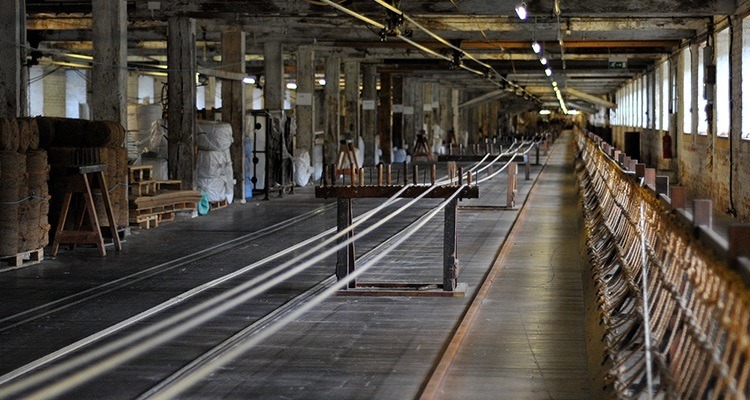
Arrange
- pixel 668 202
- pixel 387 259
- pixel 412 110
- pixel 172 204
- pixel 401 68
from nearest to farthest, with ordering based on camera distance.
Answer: pixel 668 202 → pixel 387 259 → pixel 172 204 → pixel 401 68 → pixel 412 110

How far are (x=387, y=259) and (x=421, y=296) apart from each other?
270 cm

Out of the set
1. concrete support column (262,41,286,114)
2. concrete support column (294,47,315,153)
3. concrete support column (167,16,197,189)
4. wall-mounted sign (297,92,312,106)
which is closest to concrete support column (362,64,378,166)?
concrete support column (294,47,315,153)

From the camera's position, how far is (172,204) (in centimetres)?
1720

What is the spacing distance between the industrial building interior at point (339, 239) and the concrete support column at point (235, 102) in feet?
0.13

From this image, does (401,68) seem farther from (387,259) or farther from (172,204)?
(387,259)

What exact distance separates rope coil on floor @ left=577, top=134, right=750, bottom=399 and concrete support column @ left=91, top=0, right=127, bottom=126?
7.05 m

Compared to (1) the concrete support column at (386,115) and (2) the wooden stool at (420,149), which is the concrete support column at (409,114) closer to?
(2) the wooden stool at (420,149)

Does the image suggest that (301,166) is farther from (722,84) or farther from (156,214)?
(722,84)

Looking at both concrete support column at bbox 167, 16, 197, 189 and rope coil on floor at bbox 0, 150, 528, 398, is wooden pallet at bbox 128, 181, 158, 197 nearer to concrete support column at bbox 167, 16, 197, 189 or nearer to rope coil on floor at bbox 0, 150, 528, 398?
concrete support column at bbox 167, 16, 197, 189

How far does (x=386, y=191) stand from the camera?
10633 millimetres

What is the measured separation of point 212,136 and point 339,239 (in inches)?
360

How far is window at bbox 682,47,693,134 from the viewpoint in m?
25.2

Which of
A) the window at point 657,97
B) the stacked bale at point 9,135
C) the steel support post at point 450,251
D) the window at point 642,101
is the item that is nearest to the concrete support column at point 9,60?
the stacked bale at point 9,135

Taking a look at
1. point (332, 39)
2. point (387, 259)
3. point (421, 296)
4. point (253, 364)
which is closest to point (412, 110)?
point (332, 39)
